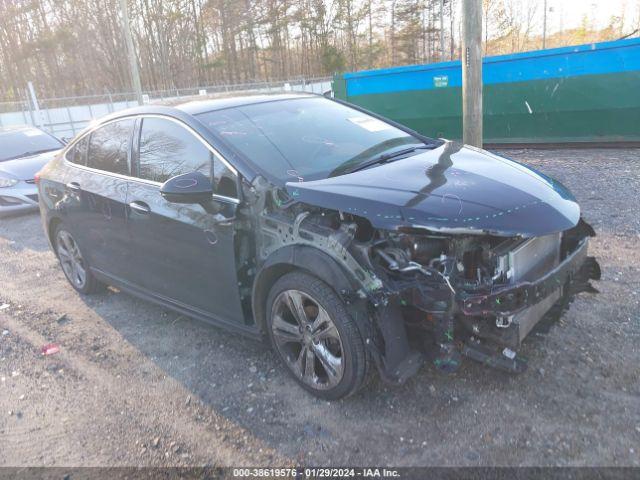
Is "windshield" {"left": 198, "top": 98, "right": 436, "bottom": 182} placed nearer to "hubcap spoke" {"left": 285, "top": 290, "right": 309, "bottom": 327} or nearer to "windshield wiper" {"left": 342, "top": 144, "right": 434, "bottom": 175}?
"windshield wiper" {"left": 342, "top": 144, "right": 434, "bottom": 175}

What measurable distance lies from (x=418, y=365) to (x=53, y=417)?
2247 millimetres

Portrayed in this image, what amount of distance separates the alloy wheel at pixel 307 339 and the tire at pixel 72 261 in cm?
251

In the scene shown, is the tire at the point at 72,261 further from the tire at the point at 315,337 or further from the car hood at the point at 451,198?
the car hood at the point at 451,198

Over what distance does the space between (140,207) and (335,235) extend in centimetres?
170

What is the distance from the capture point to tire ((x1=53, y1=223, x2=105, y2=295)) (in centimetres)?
489

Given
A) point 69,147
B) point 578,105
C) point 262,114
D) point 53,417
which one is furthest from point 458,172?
point 578,105

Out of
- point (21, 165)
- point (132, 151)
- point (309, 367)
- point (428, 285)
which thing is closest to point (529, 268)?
point (428, 285)

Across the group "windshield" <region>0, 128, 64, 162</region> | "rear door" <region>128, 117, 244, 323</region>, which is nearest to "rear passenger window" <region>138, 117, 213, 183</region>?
"rear door" <region>128, 117, 244, 323</region>

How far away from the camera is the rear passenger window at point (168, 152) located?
3.46 metres

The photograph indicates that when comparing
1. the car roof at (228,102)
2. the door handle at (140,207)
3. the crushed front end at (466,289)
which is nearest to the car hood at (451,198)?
the crushed front end at (466,289)

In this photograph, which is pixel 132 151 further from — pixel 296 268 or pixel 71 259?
pixel 296 268

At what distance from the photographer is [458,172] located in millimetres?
3141

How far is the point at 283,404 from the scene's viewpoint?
311cm

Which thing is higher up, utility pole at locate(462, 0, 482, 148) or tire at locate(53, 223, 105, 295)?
utility pole at locate(462, 0, 482, 148)
